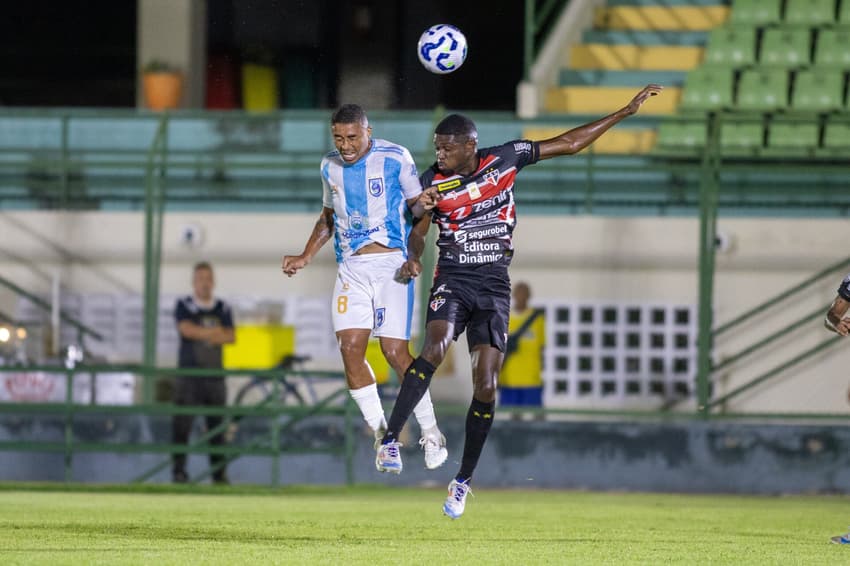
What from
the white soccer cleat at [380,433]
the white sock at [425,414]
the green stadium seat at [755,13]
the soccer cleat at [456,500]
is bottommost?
the soccer cleat at [456,500]

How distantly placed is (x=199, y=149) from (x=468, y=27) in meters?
7.41

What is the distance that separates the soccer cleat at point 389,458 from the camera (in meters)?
9.46

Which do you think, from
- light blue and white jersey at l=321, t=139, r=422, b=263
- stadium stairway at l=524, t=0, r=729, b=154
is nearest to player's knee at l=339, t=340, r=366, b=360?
light blue and white jersey at l=321, t=139, r=422, b=263

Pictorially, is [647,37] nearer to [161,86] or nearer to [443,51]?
[161,86]

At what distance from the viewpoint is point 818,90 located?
19.5m

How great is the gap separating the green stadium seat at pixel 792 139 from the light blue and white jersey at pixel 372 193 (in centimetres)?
914

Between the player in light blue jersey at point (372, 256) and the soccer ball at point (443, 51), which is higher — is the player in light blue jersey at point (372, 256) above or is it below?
below

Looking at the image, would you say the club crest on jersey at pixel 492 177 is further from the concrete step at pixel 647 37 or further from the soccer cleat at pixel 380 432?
the concrete step at pixel 647 37

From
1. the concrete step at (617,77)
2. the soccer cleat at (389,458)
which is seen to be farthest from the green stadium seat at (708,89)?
the soccer cleat at (389,458)

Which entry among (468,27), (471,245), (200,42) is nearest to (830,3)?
(468,27)

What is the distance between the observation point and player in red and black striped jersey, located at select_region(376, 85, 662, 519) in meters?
9.81

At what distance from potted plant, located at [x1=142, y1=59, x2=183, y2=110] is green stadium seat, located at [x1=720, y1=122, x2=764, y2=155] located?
22.6 ft

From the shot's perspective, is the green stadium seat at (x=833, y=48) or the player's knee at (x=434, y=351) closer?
the player's knee at (x=434, y=351)

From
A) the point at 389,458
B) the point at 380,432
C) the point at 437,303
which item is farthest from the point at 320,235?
the point at 389,458
